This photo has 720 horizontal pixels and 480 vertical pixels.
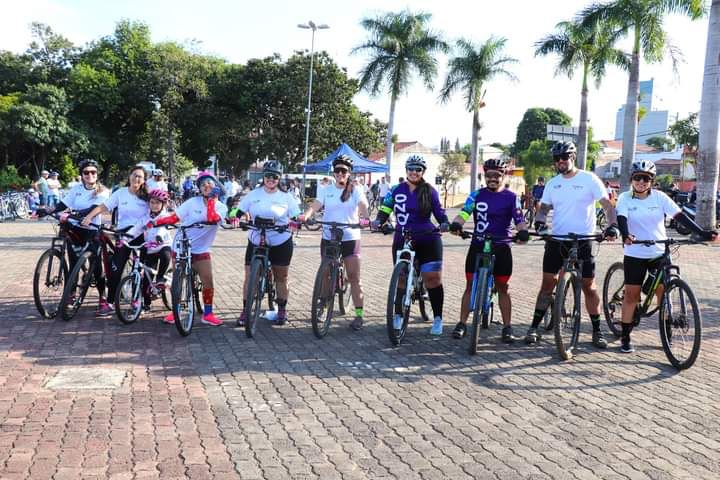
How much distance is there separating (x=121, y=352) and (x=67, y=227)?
2.29 metres

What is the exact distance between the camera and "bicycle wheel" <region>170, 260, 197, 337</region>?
258 inches

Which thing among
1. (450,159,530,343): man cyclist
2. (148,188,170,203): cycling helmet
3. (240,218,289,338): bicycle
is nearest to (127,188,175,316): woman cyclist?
(148,188,170,203): cycling helmet

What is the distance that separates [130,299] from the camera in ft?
23.4

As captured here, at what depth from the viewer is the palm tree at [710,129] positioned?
1766cm

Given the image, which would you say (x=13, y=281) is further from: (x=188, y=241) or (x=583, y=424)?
(x=583, y=424)

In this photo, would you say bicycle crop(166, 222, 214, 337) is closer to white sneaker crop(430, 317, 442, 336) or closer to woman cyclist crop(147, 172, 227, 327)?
woman cyclist crop(147, 172, 227, 327)

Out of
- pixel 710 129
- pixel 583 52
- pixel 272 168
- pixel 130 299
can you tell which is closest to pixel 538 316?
pixel 272 168

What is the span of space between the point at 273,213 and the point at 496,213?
93.3 inches

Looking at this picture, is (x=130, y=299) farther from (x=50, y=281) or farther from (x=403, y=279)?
(x=403, y=279)

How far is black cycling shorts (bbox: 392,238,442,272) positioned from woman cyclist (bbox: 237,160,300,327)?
4.24 ft

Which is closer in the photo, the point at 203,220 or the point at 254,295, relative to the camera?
the point at 254,295

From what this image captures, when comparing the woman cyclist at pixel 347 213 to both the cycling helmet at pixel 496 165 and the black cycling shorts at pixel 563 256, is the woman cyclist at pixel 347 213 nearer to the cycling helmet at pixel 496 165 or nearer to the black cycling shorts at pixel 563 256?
the cycling helmet at pixel 496 165

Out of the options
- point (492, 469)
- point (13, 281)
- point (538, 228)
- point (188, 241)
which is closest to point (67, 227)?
point (188, 241)

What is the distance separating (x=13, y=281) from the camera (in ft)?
32.3
